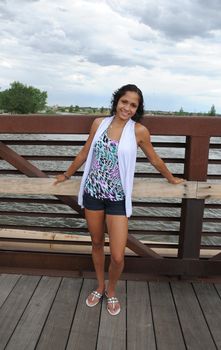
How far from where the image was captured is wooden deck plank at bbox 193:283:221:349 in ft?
8.34

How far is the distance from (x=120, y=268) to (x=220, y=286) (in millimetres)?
962

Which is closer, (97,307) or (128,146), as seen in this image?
(128,146)

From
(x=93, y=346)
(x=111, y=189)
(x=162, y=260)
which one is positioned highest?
(x=111, y=189)

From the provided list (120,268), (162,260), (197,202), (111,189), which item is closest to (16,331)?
(120,268)

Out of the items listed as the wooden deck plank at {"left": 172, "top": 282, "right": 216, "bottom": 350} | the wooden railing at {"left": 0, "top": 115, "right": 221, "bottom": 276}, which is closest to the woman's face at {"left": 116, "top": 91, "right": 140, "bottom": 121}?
the wooden railing at {"left": 0, "top": 115, "right": 221, "bottom": 276}

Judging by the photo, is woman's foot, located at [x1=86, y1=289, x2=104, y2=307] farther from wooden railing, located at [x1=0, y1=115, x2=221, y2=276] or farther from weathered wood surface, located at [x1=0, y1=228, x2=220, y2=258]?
weathered wood surface, located at [x1=0, y1=228, x2=220, y2=258]

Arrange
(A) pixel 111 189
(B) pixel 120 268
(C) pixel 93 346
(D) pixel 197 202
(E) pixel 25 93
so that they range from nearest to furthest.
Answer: (C) pixel 93 346 < (A) pixel 111 189 < (B) pixel 120 268 < (D) pixel 197 202 < (E) pixel 25 93

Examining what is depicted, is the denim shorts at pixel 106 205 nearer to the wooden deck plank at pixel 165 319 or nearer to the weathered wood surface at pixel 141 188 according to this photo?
the weathered wood surface at pixel 141 188

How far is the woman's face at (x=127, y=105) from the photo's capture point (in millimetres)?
2492

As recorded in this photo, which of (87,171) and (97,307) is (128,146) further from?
(97,307)

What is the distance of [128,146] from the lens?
2.47 meters

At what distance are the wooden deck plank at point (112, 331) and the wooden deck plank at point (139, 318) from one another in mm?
37

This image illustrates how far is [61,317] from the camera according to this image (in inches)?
105

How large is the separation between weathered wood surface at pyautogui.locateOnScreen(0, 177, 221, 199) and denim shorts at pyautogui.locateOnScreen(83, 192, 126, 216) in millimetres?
248
